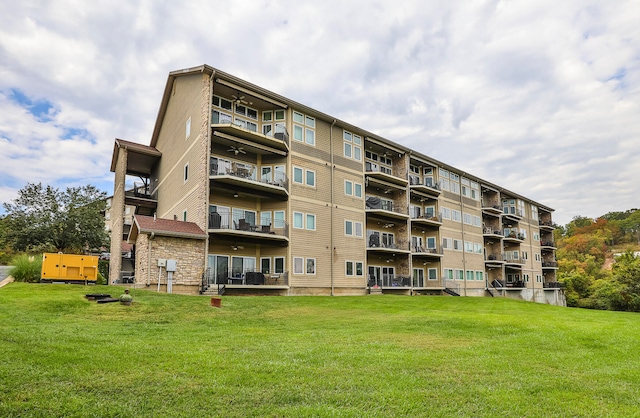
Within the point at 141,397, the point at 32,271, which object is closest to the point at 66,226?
the point at 32,271

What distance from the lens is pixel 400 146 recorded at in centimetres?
3656

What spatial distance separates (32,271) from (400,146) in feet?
89.3

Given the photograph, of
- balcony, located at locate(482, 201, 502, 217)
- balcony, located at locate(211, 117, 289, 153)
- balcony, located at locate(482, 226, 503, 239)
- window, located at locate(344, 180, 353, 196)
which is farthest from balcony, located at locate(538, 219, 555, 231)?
balcony, located at locate(211, 117, 289, 153)

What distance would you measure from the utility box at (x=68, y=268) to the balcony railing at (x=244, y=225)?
6.38m

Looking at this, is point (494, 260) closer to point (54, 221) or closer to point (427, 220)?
point (427, 220)

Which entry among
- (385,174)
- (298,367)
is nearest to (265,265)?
(385,174)

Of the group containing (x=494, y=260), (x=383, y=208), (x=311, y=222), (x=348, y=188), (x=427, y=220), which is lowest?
(x=494, y=260)

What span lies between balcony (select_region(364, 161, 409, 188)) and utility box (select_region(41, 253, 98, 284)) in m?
20.1

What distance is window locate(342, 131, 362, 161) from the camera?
32250mm

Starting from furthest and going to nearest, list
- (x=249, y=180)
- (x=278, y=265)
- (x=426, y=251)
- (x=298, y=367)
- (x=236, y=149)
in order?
(x=426, y=251)
(x=278, y=265)
(x=236, y=149)
(x=249, y=180)
(x=298, y=367)

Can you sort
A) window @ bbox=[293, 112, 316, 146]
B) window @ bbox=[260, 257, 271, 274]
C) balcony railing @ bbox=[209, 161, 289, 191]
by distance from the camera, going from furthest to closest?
window @ bbox=[293, 112, 316, 146]
window @ bbox=[260, 257, 271, 274]
balcony railing @ bbox=[209, 161, 289, 191]

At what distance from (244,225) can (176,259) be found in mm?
4418

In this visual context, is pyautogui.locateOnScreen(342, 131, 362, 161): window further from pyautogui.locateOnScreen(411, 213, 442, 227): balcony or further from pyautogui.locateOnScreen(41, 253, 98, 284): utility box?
pyautogui.locateOnScreen(41, 253, 98, 284): utility box

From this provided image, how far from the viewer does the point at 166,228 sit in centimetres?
2223
